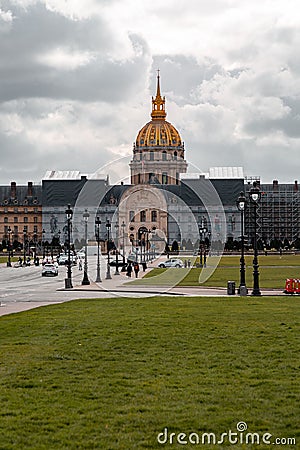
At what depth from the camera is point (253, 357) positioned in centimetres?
1207

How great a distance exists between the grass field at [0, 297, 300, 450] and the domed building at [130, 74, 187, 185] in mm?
122777

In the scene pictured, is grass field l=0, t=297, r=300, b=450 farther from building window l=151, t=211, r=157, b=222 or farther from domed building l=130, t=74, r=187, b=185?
building window l=151, t=211, r=157, b=222

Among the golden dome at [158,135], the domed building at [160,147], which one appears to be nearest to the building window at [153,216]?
the domed building at [160,147]

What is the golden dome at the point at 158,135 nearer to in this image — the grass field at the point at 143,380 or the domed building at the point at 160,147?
the domed building at the point at 160,147

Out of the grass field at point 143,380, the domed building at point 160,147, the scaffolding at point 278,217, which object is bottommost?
the grass field at point 143,380

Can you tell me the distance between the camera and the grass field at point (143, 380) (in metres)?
8.07

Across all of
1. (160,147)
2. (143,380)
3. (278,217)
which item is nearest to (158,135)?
(160,147)

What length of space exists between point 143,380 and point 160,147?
162 metres

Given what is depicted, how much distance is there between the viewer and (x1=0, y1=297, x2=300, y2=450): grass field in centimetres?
807

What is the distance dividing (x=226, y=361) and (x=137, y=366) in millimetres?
1356

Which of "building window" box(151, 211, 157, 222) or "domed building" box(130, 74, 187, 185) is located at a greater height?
"domed building" box(130, 74, 187, 185)

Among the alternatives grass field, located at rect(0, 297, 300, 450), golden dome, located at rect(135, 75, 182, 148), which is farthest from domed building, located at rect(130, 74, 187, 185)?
grass field, located at rect(0, 297, 300, 450)

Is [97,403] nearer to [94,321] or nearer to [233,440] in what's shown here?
[233,440]

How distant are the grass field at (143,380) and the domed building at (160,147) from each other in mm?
122777
